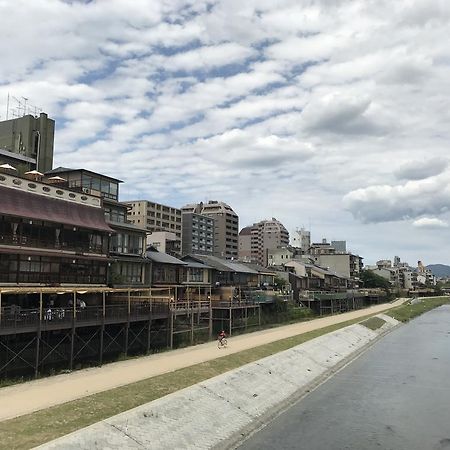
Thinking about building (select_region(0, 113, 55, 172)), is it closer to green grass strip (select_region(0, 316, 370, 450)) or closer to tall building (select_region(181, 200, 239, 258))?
green grass strip (select_region(0, 316, 370, 450))

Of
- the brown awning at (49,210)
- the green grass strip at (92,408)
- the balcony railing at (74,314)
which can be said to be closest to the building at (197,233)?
the brown awning at (49,210)

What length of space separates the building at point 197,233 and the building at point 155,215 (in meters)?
2.77

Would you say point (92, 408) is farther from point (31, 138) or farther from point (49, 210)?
point (31, 138)

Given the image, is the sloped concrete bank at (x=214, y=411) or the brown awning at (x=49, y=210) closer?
the sloped concrete bank at (x=214, y=411)

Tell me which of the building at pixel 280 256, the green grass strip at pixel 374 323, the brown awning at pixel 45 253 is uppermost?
the building at pixel 280 256

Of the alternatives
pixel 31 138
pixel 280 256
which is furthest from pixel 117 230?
pixel 280 256

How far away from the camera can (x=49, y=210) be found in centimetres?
4238

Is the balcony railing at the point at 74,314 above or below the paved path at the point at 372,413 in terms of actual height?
above

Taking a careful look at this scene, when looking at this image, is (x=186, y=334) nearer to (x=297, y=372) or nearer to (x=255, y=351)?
(x=255, y=351)

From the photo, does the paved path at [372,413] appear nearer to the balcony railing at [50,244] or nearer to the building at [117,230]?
the balcony railing at [50,244]

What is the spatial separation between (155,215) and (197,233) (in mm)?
16580

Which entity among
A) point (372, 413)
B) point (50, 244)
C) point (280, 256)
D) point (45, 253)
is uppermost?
point (280, 256)

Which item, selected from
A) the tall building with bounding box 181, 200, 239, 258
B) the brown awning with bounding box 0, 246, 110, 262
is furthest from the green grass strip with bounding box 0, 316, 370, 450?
the tall building with bounding box 181, 200, 239, 258

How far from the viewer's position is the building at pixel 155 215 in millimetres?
160500
